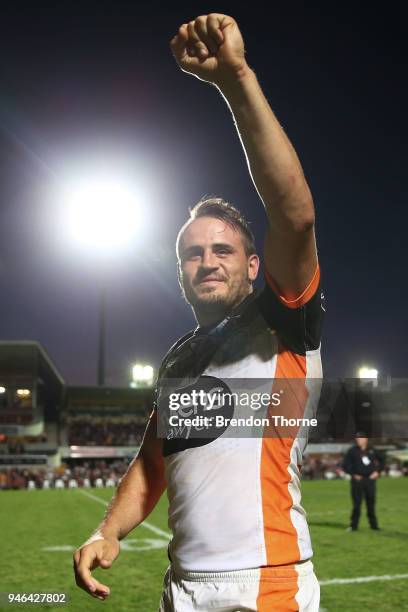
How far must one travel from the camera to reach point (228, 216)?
2445 mm

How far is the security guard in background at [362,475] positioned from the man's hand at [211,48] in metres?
11.9

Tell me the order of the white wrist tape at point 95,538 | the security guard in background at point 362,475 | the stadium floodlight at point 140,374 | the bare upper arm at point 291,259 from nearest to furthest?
the bare upper arm at point 291,259 → the white wrist tape at point 95,538 → the security guard in background at point 362,475 → the stadium floodlight at point 140,374

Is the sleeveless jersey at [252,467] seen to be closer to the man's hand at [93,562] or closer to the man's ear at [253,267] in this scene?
the man's ear at [253,267]

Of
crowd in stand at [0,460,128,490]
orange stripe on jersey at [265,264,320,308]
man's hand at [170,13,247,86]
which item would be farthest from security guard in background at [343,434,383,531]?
crowd in stand at [0,460,128,490]

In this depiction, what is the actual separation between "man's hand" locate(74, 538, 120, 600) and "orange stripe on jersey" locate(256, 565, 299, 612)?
0.57 metres

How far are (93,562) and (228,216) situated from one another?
139 cm

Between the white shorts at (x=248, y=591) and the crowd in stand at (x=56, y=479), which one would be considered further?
the crowd in stand at (x=56, y=479)

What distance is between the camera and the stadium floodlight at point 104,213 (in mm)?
38312

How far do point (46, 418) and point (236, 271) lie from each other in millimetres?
55552

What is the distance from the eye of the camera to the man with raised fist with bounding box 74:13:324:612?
1795mm

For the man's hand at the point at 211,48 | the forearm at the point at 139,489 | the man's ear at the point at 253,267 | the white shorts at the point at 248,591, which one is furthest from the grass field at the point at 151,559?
the man's hand at the point at 211,48

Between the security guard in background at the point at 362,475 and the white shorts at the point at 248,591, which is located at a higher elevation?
the white shorts at the point at 248,591

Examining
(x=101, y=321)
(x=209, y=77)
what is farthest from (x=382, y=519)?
(x=101, y=321)

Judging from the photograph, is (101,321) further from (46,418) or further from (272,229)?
(272,229)
